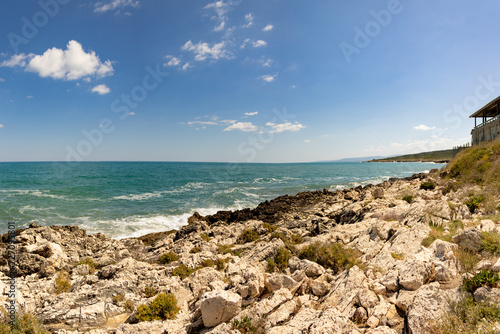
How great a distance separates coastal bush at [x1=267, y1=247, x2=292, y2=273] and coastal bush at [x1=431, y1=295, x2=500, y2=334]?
6106 millimetres

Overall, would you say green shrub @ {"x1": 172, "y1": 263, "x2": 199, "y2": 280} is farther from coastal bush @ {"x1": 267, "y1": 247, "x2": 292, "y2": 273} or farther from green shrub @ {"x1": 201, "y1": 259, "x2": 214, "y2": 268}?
coastal bush @ {"x1": 267, "y1": 247, "x2": 292, "y2": 273}

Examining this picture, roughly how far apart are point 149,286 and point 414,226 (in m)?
11.4

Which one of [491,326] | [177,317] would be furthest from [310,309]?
[177,317]

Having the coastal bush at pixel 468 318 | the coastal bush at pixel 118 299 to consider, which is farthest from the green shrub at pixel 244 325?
the coastal bush at pixel 118 299

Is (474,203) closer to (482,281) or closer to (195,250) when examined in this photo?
(482,281)

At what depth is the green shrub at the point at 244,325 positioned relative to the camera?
5801 millimetres

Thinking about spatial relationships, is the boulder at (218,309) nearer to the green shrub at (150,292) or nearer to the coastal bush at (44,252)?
the green shrub at (150,292)

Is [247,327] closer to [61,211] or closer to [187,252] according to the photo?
[187,252]

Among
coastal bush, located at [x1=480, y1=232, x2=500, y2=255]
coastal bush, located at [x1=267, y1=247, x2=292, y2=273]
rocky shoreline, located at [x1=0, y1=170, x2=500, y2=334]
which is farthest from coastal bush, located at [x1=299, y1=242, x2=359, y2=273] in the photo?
coastal bush, located at [x1=480, y1=232, x2=500, y2=255]

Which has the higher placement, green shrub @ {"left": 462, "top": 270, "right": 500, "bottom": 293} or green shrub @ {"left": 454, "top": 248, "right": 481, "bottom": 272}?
green shrub @ {"left": 462, "top": 270, "right": 500, "bottom": 293}

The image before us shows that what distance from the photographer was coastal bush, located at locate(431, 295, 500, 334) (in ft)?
14.1

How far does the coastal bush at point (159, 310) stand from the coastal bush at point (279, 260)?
4022mm

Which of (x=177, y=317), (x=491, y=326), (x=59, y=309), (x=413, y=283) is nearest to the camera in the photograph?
(x=491, y=326)

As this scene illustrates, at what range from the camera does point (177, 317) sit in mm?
7371
